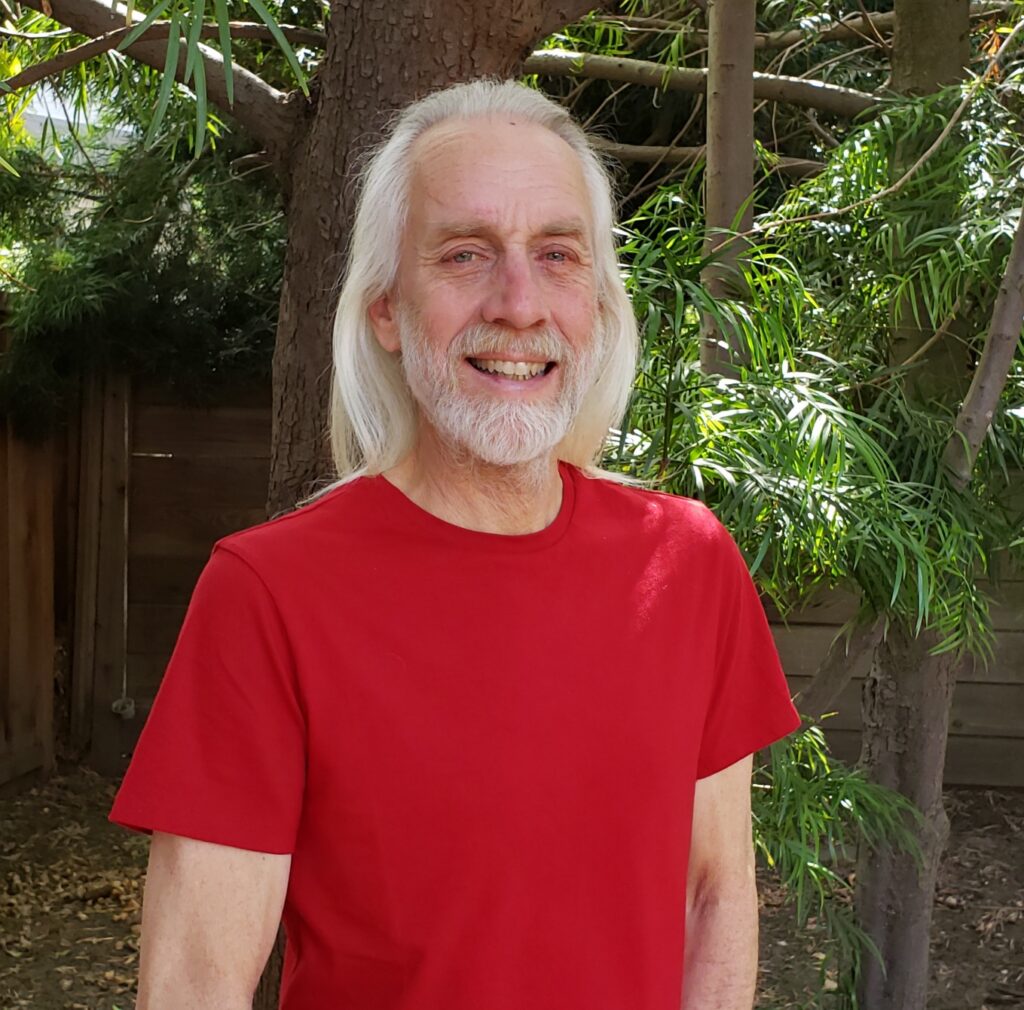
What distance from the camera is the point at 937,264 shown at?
2229mm

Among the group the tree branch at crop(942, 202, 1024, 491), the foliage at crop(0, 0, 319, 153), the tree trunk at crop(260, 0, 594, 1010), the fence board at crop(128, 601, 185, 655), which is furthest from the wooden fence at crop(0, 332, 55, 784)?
the tree branch at crop(942, 202, 1024, 491)

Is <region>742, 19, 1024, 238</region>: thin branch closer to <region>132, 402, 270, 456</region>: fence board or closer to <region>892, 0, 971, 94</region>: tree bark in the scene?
<region>892, 0, 971, 94</region>: tree bark

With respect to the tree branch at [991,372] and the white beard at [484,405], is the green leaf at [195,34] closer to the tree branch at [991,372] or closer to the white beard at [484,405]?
the white beard at [484,405]

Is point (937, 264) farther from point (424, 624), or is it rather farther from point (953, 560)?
point (424, 624)

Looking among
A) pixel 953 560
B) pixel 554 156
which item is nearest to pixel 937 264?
pixel 953 560

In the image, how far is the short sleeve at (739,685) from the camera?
1.34 m

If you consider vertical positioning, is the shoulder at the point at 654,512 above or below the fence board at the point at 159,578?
above

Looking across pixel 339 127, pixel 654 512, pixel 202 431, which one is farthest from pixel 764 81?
pixel 202 431

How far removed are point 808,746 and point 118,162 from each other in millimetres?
2828

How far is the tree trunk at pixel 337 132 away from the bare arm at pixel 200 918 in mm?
919

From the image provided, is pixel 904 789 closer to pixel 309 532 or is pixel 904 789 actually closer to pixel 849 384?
pixel 849 384

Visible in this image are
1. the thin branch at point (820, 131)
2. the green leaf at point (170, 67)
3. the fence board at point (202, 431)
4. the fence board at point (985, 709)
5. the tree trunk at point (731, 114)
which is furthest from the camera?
the fence board at point (202, 431)

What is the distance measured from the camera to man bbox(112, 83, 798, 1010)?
1.11 metres

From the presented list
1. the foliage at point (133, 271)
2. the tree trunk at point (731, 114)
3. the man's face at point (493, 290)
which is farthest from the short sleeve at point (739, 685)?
the foliage at point (133, 271)
